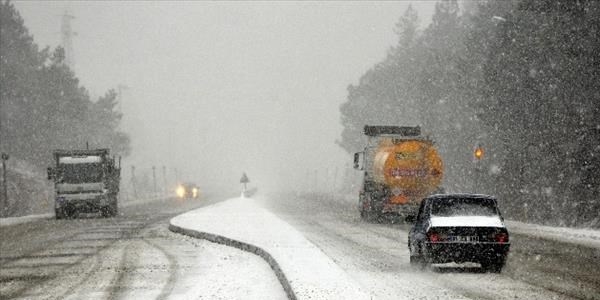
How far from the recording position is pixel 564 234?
25.4 m

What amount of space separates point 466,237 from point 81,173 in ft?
89.3

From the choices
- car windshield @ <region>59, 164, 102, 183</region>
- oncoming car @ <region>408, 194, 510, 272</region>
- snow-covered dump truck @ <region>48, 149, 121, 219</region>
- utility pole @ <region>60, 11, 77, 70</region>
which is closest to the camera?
oncoming car @ <region>408, 194, 510, 272</region>

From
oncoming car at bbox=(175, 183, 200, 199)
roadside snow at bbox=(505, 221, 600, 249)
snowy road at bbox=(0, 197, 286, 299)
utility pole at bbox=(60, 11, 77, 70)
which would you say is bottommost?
oncoming car at bbox=(175, 183, 200, 199)

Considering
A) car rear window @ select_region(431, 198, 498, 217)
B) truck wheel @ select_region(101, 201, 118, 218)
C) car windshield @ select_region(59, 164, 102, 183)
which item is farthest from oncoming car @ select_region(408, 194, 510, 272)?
truck wheel @ select_region(101, 201, 118, 218)

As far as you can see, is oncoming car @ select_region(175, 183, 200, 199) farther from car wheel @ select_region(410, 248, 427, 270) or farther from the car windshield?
car wheel @ select_region(410, 248, 427, 270)

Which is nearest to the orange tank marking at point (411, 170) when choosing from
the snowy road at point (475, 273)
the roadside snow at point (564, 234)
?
the roadside snow at point (564, 234)

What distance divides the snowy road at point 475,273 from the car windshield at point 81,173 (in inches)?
712

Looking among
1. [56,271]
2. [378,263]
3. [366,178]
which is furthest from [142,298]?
[366,178]

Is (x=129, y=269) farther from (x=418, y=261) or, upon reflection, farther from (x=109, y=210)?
(x=109, y=210)

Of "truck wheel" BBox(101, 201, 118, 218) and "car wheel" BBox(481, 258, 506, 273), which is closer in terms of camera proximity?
"car wheel" BBox(481, 258, 506, 273)

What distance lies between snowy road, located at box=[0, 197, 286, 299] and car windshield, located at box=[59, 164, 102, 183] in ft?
40.6

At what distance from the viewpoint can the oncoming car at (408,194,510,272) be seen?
15.0 meters

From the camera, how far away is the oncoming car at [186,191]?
82312 mm

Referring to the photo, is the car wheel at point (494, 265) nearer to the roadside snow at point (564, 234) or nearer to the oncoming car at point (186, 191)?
the roadside snow at point (564, 234)
